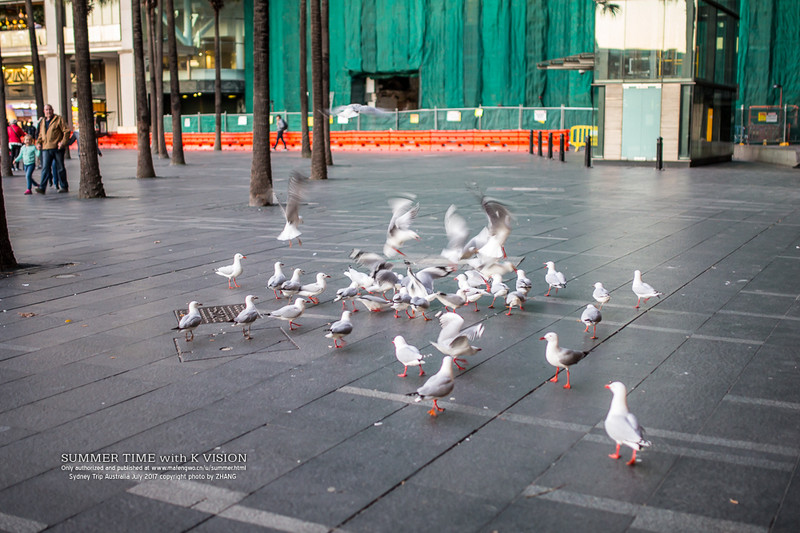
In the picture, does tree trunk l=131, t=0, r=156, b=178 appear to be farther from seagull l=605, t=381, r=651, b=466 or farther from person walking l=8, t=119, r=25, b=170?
seagull l=605, t=381, r=651, b=466

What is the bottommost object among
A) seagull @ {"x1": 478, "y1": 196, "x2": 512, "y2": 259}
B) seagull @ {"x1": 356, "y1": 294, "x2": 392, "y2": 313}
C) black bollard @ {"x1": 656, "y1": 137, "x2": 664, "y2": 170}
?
seagull @ {"x1": 356, "y1": 294, "x2": 392, "y2": 313}

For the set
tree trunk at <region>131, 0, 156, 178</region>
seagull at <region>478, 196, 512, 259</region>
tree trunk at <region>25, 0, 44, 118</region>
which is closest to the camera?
seagull at <region>478, 196, 512, 259</region>

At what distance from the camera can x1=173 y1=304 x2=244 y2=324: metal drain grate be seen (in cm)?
684

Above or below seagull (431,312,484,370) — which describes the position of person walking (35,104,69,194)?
above

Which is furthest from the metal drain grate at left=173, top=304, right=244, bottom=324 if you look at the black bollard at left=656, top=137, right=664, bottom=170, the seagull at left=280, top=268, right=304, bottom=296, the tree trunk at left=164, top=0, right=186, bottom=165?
the tree trunk at left=164, top=0, right=186, bottom=165

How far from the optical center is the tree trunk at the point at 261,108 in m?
14.5

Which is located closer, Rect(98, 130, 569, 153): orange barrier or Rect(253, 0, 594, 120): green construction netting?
Rect(98, 130, 569, 153): orange barrier

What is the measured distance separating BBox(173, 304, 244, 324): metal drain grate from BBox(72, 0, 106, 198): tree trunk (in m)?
10.7

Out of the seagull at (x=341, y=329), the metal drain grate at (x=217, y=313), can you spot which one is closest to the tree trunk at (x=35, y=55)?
the metal drain grate at (x=217, y=313)

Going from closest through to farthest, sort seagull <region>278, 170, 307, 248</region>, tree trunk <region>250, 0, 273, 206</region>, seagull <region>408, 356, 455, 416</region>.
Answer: seagull <region>408, 356, 455, 416</region> < seagull <region>278, 170, 307, 248</region> < tree trunk <region>250, 0, 273, 206</region>

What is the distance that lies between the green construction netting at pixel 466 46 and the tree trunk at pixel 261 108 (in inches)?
1119

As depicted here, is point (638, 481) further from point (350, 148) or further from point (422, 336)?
point (350, 148)

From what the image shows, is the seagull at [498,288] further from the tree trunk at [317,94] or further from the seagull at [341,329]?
the tree trunk at [317,94]

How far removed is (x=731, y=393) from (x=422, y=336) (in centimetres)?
229
